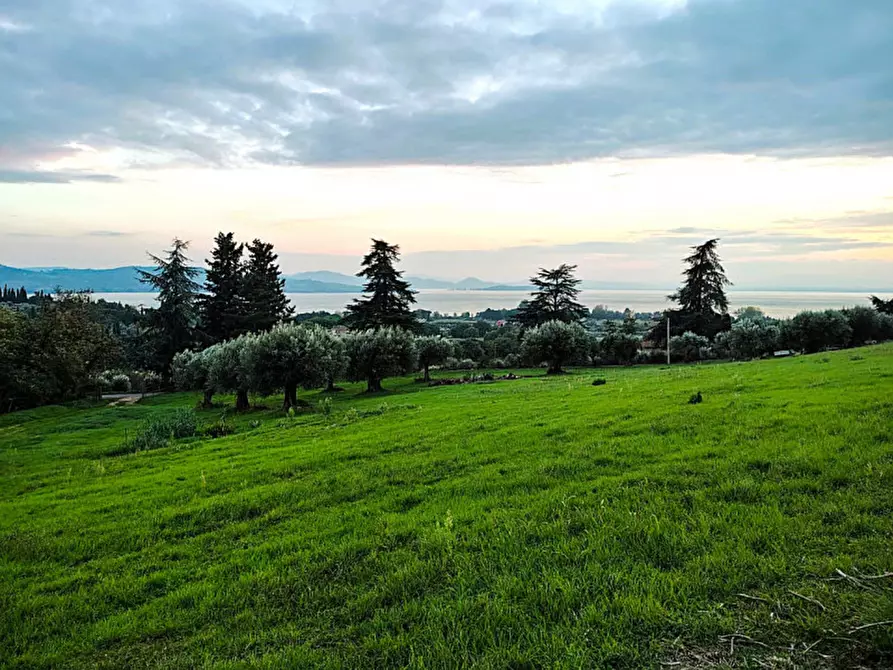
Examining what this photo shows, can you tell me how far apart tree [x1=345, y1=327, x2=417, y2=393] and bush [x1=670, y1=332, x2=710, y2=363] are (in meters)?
24.9

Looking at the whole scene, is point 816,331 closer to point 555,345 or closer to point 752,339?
point 752,339

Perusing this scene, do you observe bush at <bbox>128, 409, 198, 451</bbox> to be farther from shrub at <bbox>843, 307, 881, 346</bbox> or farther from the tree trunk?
shrub at <bbox>843, 307, 881, 346</bbox>

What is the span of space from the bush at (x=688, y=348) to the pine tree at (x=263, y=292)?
36839mm

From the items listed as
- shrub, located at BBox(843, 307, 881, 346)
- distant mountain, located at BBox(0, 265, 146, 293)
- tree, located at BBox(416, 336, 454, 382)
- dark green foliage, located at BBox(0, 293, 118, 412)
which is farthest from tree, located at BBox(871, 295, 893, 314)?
distant mountain, located at BBox(0, 265, 146, 293)

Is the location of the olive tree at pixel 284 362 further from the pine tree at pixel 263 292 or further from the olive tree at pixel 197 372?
the pine tree at pixel 263 292

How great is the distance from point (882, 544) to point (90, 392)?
4707 centimetres

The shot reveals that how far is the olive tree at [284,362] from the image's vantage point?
2327cm

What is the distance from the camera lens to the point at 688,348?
42.7 m

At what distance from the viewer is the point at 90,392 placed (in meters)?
39.4

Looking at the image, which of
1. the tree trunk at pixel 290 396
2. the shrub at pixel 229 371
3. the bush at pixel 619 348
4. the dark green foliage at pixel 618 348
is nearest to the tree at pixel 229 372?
the shrub at pixel 229 371

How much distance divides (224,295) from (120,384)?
14.1 m

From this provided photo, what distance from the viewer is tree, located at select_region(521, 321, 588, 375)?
36156mm

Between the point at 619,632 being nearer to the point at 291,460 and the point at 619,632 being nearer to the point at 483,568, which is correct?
the point at 483,568

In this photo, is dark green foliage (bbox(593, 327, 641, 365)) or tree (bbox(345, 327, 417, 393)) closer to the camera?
tree (bbox(345, 327, 417, 393))
